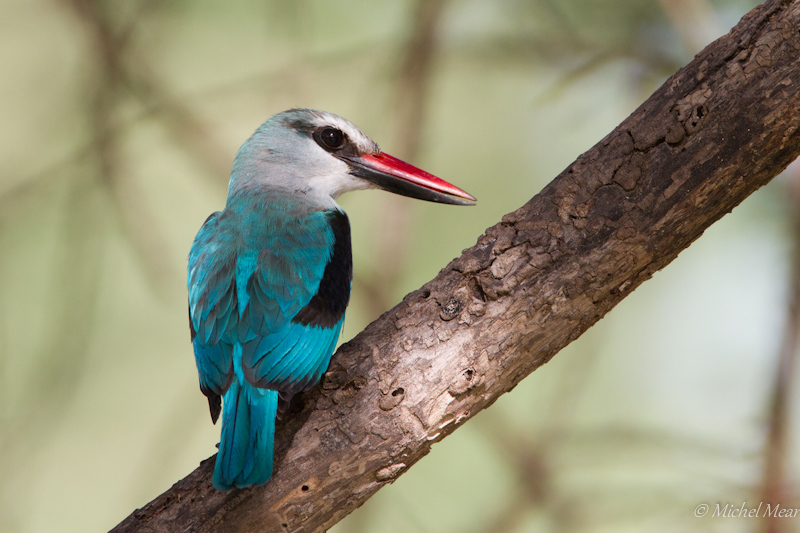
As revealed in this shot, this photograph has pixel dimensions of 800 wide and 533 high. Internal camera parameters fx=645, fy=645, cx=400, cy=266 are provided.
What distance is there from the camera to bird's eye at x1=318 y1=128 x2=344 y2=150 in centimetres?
230

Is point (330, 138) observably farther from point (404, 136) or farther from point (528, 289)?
point (404, 136)

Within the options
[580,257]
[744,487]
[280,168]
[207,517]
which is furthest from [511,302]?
[744,487]

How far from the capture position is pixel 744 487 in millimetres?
2990

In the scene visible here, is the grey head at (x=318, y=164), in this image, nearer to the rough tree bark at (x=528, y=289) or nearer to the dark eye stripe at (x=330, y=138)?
the dark eye stripe at (x=330, y=138)

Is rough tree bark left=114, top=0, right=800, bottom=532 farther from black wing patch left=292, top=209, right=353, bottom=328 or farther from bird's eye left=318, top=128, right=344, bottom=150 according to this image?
bird's eye left=318, top=128, right=344, bottom=150

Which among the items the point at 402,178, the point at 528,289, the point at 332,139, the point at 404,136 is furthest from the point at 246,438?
the point at 404,136

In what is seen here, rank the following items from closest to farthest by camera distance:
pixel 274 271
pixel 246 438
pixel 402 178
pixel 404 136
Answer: pixel 246 438, pixel 274 271, pixel 402 178, pixel 404 136

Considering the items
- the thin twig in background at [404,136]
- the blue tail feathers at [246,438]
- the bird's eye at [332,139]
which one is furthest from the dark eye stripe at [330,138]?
the thin twig in background at [404,136]

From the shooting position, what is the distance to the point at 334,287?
182cm

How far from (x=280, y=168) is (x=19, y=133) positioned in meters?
2.18

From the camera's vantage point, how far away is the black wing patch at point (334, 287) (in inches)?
67.8

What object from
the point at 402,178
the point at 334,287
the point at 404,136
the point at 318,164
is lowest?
the point at 334,287

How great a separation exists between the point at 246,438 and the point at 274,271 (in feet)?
1.54

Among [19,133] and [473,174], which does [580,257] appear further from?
[19,133]
